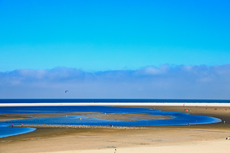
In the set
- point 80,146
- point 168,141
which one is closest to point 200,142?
point 168,141

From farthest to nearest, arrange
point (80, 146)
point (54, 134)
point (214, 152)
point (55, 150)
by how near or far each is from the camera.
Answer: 1. point (54, 134)
2. point (80, 146)
3. point (55, 150)
4. point (214, 152)

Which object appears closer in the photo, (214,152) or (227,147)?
(214,152)

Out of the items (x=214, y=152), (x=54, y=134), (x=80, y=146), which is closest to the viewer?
(x=214, y=152)

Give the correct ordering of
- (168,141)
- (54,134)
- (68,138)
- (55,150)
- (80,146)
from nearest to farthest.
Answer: (55,150) < (80,146) < (168,141) < (68,138) < (54,134)

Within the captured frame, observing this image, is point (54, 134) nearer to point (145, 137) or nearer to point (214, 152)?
point (145, 137)

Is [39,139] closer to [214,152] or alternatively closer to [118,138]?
[118,138]

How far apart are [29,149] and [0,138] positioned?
1054cm

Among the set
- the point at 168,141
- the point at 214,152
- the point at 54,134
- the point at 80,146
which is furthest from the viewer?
Answer: the point at 54,134

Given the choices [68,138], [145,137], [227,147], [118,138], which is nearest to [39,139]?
[68,138]

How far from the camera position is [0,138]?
4038cm

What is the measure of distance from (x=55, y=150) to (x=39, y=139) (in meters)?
8.29

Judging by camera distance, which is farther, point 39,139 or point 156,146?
point 39,139

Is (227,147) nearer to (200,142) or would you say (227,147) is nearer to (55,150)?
(200,142)

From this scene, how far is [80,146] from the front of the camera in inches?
1351
